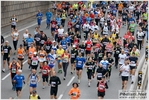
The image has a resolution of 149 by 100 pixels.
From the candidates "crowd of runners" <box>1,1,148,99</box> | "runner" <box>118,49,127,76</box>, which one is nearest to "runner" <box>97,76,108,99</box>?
"crowd of runners" <box>1,1,148,99</box>

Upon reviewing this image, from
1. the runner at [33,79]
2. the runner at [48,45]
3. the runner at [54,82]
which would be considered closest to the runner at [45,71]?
the runner at [33,79]

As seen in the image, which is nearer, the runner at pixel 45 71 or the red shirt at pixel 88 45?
the runner at pixel 45 71

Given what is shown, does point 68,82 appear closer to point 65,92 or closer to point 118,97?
point 65,92

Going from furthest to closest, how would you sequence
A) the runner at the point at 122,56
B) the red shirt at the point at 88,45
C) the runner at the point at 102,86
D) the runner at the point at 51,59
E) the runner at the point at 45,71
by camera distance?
the red shirt at the point at 88,45, the runner at the point at 122,56, the runner at the point at 51,59, the runner at the point at 45,71, the runner at the point at 102,86

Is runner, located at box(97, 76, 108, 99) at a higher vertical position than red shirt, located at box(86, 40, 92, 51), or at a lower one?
lower

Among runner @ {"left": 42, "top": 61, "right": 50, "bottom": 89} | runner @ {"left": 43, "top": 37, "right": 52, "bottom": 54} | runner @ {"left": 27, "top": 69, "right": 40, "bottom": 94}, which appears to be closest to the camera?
runner @ {"left": 27, "top": 69, "right": 40, "bottom": 94}

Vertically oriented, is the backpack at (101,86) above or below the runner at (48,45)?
below

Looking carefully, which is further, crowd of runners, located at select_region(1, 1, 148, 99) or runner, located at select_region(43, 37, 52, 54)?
runner, located at select_region(43, 37, 52, 54)

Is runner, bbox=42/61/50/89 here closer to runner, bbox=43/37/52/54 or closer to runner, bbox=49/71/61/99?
runner, bbox=49/71/61/99

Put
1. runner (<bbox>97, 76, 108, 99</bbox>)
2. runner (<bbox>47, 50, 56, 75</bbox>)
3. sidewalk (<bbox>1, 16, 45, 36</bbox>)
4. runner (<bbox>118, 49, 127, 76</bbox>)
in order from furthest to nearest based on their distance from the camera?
1. sidewalk (<bbox>1, 16, 45, 36</bbox>)
2. runner (<bbox>118, 49, 127, 76</bbox>)
3. runner (<bbox>47, 50, 56, 75</bbox>)
4. runner (<bbox>97, 76, 108, 99</bbox>)

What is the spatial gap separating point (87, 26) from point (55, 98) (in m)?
11.4

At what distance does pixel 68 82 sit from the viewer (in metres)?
20.9

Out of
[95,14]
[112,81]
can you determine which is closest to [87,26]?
[95,14]

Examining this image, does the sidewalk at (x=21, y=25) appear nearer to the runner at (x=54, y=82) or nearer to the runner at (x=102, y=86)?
the runner at (x=54, y=82)
